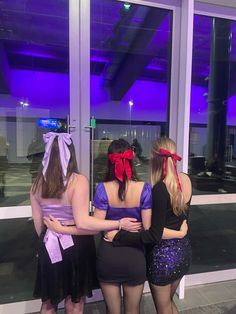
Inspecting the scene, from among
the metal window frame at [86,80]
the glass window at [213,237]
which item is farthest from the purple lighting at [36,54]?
the glass window at [213,237]

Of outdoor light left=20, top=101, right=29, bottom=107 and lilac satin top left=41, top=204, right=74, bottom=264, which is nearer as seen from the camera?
lilac satin top left=41, top=204, right=74, bottom=264

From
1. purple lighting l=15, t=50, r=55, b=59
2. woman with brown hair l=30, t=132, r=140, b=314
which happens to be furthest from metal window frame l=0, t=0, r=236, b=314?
woman with brown hair l=30, t=132, r=140, b=314

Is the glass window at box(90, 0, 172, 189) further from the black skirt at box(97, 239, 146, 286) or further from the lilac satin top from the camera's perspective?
the black skirt at box(97, 239, 146, 286)

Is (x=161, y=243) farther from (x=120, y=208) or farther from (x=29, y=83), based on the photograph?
(x=29, y=83)

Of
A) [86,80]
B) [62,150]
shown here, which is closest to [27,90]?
[86,80]

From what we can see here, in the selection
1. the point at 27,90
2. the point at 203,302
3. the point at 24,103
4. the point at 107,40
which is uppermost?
the point at 107,40

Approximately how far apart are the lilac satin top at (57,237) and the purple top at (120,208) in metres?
0.20

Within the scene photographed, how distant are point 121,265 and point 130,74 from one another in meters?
2.07

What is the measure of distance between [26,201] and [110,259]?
4.15 ft

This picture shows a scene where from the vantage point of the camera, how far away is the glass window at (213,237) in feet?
11.0

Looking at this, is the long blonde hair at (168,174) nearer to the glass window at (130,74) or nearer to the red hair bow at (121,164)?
the red hair bow at (121,164)

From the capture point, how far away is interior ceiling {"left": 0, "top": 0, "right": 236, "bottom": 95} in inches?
104

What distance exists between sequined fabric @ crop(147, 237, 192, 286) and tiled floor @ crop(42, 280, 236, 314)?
1059 mm

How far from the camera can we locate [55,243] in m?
1.73
